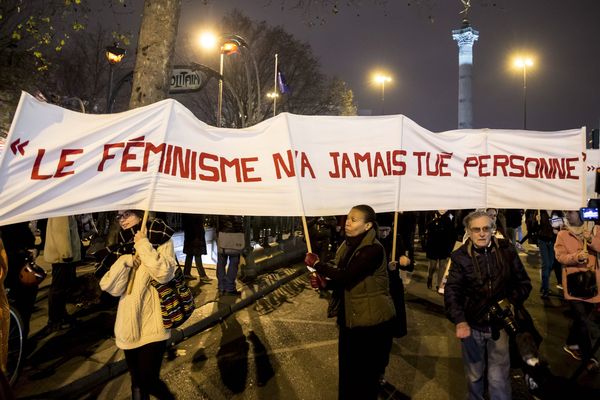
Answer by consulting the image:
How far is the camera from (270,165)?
12.2 feet

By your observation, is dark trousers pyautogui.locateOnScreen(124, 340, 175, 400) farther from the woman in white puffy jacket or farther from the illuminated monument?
the illuminated monument

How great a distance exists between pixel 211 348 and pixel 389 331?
9.78 feet

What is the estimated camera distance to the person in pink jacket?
16.5 feet

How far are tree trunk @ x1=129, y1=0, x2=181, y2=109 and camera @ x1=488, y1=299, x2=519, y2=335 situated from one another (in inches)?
173

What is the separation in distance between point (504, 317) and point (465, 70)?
59.0 meters

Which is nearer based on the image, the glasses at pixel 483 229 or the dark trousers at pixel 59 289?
the glasses at pixel 483 229

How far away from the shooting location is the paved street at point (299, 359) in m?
4.39

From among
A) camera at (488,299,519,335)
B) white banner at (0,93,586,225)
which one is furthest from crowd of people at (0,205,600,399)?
white banner at (0,93,586,225)

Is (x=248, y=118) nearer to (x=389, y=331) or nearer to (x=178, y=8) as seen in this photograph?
(x=178, y=8)

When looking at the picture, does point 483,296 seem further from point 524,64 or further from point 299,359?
point 524,64

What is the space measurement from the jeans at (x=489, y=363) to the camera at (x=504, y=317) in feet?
0.38

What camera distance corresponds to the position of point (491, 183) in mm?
4676

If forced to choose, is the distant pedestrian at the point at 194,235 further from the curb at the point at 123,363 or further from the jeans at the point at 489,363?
the jeans at the point at 489,363

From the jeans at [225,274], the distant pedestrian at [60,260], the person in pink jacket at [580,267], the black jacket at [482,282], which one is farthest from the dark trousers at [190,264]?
the person in pink jacket at [580,267]
